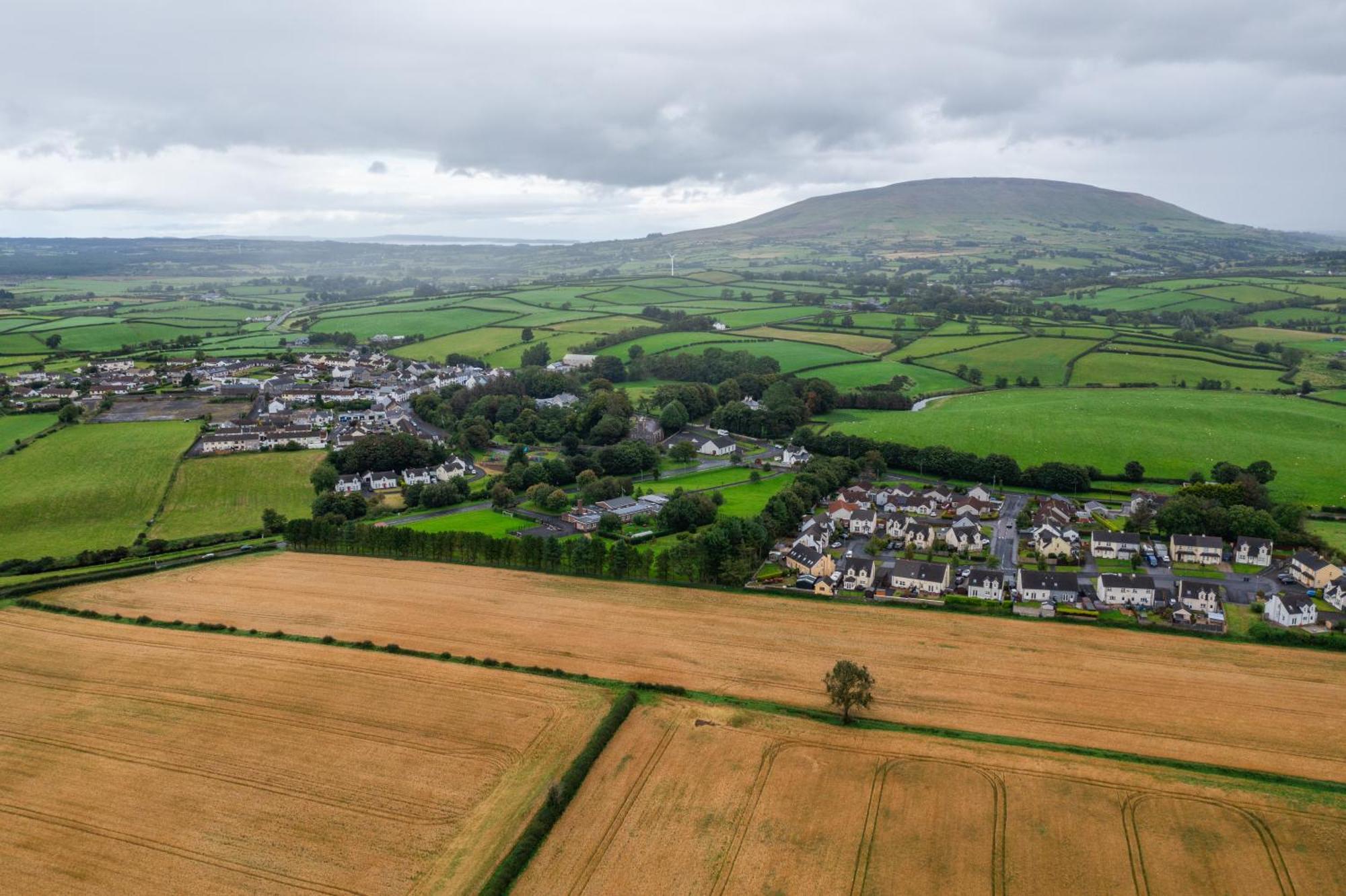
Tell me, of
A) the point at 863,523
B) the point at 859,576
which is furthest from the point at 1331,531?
the point at 859,576

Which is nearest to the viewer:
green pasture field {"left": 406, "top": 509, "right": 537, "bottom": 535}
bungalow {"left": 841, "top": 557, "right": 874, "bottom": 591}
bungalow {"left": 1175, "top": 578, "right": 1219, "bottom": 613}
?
bungalow {"left": 1175, "top": 578, "right": 1219, "bottom": 613}

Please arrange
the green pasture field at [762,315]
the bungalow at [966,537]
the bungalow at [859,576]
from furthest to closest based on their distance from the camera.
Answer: the green pasture field at [762,315], the bungalow at [966,537], the bungalow at [859,576]

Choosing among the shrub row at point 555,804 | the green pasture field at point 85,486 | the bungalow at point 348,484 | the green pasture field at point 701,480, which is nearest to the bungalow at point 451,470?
the bungalow at point 348,484

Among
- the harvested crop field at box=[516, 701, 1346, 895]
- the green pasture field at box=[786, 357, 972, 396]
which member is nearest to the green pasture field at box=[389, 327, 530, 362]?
the green pasture field at box=[786, 357, 972, 396]

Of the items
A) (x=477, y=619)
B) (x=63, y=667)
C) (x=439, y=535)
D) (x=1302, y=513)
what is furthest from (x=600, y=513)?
(x=1302, y=513)

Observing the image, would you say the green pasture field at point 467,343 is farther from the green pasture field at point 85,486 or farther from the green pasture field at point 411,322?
the green pasture field at point 85,486

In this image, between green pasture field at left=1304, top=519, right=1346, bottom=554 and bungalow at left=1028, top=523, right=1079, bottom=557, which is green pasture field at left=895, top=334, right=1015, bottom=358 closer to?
green pasture field at left=1304, top=519, right=1346, bottom=554

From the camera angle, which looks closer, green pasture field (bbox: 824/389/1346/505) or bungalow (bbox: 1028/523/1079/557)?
bungalow (bbox: 1028/523/1079/557)
